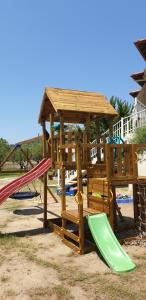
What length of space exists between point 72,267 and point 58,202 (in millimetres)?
8998

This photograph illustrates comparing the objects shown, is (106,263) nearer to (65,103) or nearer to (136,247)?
(136,247)

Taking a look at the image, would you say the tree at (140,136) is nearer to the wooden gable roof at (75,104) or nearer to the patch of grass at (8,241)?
the wooden gable roof at (75,104)

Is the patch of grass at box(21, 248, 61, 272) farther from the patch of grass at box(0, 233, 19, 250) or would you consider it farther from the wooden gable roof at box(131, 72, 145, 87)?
the wooden gable roof at box(131, 72, 145, 87)

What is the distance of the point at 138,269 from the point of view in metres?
5.84

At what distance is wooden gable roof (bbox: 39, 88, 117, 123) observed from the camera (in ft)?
29.0

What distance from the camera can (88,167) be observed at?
8461 millimetres

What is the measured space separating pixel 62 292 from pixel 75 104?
561 centimetres

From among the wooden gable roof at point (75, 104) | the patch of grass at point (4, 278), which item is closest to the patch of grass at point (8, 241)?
the patch of grass at point (4, 278)

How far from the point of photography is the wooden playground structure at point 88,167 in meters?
7.57

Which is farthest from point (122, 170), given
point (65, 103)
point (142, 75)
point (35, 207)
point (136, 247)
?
point (142, 75)

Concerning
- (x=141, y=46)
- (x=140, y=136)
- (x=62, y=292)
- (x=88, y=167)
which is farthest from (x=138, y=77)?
(x=62, y=292)

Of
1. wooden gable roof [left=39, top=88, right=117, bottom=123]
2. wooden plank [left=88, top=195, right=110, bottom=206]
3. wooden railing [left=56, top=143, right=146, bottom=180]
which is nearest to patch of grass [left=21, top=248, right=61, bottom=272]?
wooden plank [left=88, top=195, right=110, bottom=206]

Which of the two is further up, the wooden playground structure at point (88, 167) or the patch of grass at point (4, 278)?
the wooden playground structure at point (88, 167)

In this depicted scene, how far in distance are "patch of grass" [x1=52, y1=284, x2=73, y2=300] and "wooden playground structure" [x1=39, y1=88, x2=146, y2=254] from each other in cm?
187
